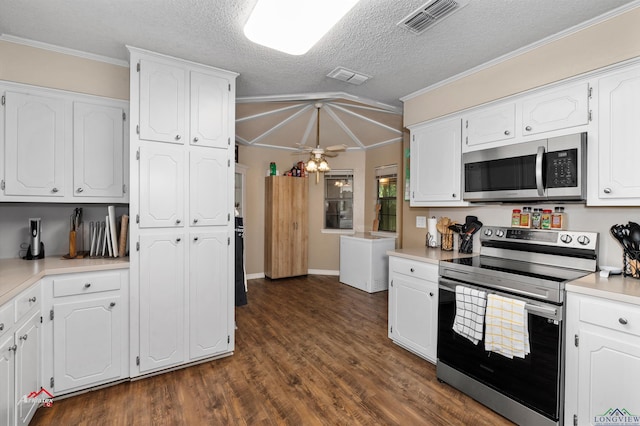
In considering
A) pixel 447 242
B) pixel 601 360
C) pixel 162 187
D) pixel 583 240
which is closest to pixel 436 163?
pixel 447 242

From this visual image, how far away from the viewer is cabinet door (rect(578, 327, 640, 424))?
1576mm

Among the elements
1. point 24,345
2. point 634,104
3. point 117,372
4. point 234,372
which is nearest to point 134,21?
point 24,345

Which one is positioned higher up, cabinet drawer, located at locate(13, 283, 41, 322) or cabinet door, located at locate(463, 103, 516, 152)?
cabinet door, located at locate(463, 103, 516, 152)

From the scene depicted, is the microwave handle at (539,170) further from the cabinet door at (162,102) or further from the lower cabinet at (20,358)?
the lower cabinet at (20,358)

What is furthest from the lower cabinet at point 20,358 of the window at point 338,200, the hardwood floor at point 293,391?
the window at point 338,200

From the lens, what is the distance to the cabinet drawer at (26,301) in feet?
5.57

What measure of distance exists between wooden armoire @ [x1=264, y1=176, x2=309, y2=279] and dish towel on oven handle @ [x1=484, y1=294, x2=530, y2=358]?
13.1 feet

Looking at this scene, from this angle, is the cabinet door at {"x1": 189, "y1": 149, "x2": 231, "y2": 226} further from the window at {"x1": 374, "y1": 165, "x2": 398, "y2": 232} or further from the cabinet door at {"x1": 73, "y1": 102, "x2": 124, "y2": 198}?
the window at {"x1": 374, "y1": 165, "x2": 398, "y2": 232}

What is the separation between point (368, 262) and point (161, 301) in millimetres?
3252

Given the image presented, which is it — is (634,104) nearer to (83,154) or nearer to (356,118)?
(356,118)

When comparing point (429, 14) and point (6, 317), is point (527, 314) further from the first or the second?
point (6, 317)

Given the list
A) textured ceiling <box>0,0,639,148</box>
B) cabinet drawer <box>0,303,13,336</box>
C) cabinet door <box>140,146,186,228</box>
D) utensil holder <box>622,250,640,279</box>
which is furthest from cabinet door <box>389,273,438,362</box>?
cabinet drawer <box>0,303,13,336</box>

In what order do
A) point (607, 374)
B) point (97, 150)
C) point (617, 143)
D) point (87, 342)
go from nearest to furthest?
point (607, 374)
point (617, 143)
point (87, 342)
point (97, 150)

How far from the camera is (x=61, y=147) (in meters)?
2.41
